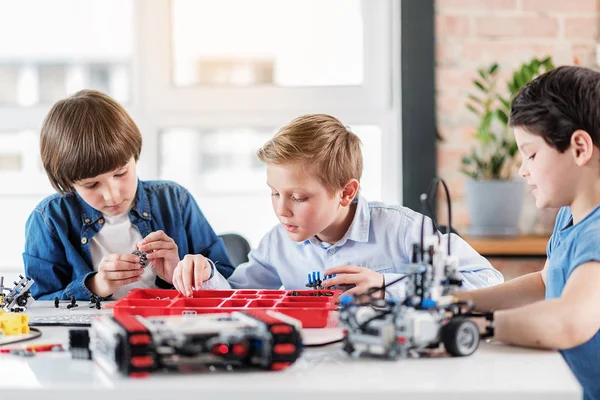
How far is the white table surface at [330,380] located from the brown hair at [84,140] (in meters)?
0.72

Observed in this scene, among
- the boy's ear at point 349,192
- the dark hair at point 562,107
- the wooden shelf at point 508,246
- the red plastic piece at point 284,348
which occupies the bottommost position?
the wooden shelf at point 508,246

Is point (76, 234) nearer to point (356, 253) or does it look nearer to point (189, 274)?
point (189, 274)

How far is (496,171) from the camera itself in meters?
2.37

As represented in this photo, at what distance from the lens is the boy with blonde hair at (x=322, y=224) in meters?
1.62

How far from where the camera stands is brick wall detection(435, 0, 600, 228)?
8.21ft

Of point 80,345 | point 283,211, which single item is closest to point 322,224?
point 283,211

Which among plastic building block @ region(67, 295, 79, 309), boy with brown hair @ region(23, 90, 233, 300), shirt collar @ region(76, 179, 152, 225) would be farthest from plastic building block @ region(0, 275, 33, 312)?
shirt collar @ region(76, 179, 152, 225)

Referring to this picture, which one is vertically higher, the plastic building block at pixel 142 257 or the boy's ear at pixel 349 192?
the boy's ear at pixel 349 192

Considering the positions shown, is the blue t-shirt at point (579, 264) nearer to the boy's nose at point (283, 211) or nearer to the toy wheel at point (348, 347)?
the toy wheel at point (348, 347)

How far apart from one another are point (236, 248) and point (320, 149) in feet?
1.69

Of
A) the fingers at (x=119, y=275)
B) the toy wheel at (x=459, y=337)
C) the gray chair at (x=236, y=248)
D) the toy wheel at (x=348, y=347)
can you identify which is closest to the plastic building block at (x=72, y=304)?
the fingers at (x=119, y=275)

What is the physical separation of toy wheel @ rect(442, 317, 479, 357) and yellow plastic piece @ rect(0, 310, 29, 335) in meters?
0.66

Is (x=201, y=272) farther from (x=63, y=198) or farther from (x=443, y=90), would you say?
(x=443, y=90)

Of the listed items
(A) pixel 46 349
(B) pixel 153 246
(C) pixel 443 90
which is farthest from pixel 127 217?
(C) pixel 443 90
